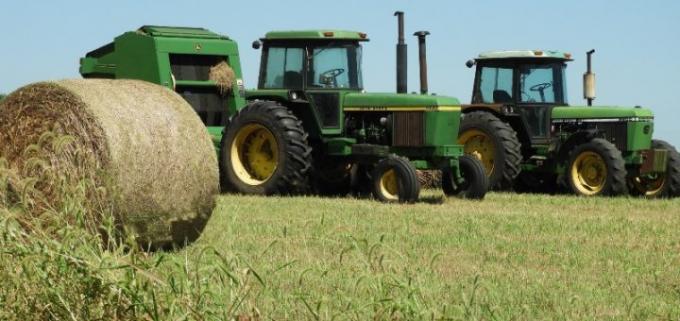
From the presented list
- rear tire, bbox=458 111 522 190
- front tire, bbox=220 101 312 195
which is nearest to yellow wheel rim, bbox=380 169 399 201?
front tire, bbox=220 101 312 195

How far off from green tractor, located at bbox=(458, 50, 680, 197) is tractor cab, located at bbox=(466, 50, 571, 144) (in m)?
0.01

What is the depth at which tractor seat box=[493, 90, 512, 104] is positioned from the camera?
1764 cm

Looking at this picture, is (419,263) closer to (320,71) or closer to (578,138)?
(320,71)

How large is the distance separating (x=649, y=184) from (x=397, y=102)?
449cm

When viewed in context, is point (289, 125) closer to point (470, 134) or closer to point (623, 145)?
point (470, 134)

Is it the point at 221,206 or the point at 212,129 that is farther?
the point at 212,129

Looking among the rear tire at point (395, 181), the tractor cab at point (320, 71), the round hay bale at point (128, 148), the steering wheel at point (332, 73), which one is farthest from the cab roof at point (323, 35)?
the round hay bale at point (128, 148)

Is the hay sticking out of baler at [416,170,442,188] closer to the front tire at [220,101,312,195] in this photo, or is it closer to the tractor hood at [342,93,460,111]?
the tractor hood at [342,93,460,111]

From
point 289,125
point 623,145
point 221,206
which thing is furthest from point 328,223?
point 623,145

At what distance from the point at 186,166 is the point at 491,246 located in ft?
8.57

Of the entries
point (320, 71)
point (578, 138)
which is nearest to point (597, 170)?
point (578, 138)

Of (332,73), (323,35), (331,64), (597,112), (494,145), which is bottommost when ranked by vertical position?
(494,145)

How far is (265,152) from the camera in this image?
52.3ft

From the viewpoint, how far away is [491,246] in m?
9.88
